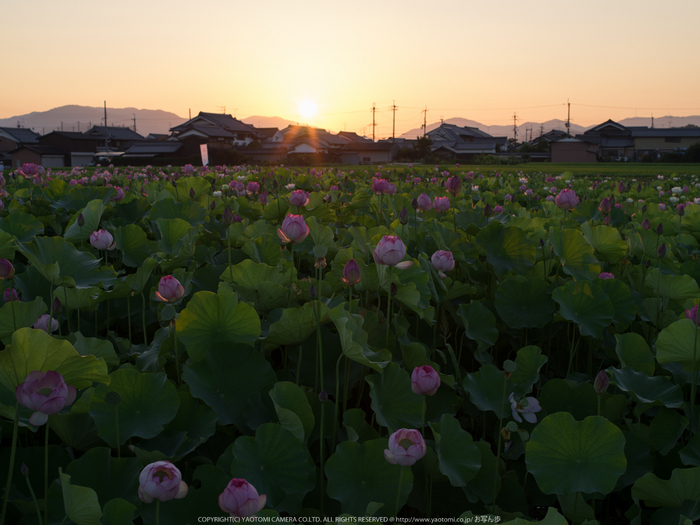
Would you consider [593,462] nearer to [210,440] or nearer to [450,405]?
[450,405]

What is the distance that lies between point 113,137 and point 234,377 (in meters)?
55.1

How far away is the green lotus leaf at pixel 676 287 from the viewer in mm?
1321

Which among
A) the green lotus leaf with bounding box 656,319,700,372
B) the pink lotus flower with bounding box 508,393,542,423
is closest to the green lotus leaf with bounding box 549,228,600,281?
the green lotus leaf with bounding box 656,319,700,372

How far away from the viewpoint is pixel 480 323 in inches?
50.6

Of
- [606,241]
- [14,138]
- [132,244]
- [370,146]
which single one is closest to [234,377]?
[132,244]

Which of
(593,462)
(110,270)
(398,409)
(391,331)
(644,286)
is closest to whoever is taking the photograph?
(593,462)

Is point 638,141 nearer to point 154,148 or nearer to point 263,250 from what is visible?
point 154,148

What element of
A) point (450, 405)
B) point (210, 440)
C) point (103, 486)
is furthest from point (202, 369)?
point (450, 405)

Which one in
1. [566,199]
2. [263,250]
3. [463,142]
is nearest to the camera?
[263,250]

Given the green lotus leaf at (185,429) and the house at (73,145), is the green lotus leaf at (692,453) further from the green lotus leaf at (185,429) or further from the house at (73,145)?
the house at (73,145)

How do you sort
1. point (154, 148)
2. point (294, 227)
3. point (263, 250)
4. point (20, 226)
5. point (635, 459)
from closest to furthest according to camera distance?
1. point (635, 459)
2. point (294, 227)
3. point (263, 250)
4. point (20, 226)
5. point (154, 148)

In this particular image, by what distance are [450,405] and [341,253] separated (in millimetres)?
552

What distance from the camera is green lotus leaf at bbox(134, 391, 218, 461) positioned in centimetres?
83

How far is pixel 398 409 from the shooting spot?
3.12 feet
